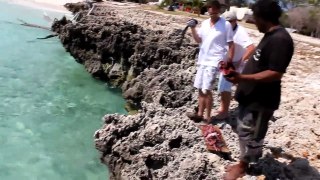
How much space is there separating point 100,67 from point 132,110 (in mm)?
5209

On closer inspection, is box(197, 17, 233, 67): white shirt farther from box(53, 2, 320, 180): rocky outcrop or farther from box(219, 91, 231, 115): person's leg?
box(53, 2, 320, 180): rocky outcrop

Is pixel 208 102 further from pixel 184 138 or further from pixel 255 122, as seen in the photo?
pixel 255 122


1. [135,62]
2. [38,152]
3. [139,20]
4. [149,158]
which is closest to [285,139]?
[149,158]

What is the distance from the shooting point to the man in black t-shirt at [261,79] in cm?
386

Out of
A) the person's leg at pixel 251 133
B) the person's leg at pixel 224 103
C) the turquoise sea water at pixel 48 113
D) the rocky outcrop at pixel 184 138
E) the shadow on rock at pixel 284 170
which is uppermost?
the person's leg at pixel 251 133

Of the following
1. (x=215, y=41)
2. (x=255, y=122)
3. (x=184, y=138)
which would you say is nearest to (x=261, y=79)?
(x=255, y=122)

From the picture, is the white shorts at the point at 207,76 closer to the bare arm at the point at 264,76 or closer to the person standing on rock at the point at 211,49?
the person standing on rock at the point at 211,49

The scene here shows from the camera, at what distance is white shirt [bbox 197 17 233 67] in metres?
6.04

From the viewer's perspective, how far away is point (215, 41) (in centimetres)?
607

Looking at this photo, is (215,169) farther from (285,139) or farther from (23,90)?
(23,90)

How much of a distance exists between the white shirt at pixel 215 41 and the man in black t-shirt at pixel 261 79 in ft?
5.94

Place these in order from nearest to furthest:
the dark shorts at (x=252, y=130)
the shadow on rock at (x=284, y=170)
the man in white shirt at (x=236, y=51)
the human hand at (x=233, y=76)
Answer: the human hand at (x=233, y=76) < the dark shorts at (x=252, y=130) < the shadow on rock at (x=284, y=170) < the man in white shirt at (x=236, y=51)

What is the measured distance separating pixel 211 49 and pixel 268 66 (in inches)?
87.3

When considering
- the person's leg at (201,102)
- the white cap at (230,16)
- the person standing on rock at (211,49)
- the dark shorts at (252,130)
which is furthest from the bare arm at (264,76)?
the white cap at (230,16)
